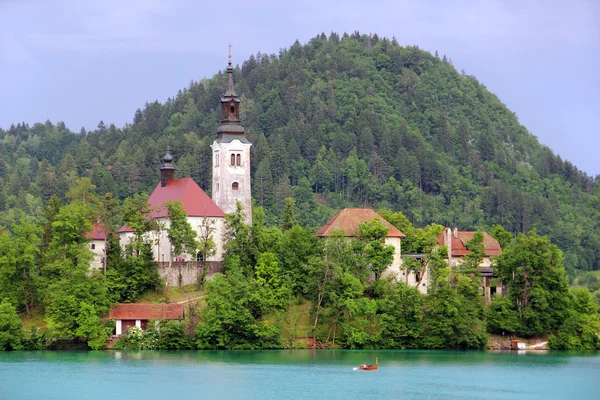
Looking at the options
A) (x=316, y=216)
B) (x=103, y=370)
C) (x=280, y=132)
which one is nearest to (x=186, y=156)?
(x=316, y=216)

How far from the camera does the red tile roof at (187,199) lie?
9406 centimetres

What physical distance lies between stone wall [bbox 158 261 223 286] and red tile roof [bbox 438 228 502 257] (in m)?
19.0

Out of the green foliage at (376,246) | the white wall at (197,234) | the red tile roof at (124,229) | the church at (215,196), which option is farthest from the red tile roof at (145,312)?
the green foliage at (376,246)

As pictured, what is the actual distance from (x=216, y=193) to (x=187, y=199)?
248 inches

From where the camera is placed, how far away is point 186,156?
158 metres

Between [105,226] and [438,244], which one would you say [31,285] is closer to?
[105,226]

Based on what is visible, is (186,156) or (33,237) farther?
(186,156)

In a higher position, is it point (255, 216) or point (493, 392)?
point (255, 216)

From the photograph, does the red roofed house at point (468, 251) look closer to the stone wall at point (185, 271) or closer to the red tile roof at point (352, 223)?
the red tile roof at point (352, 223)

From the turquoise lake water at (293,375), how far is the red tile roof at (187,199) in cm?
1584

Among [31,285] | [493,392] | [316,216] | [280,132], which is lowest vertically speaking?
[493,392]

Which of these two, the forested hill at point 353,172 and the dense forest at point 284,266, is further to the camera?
the forested hill at point 353,172

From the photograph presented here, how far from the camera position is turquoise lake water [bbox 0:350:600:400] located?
208 feet

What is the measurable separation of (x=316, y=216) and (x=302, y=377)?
3497 inches
